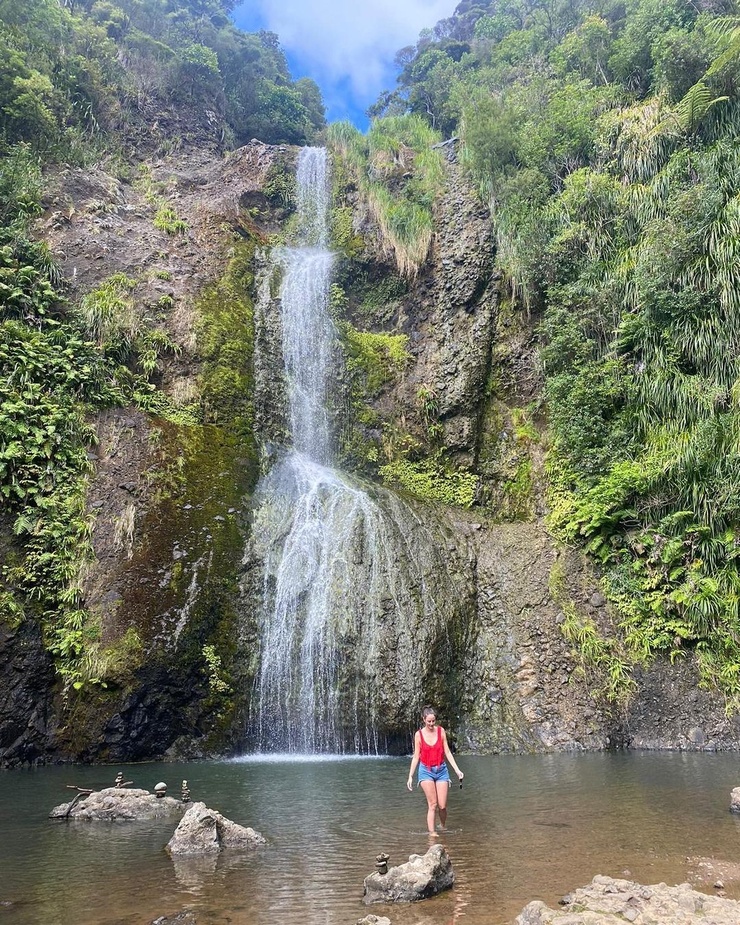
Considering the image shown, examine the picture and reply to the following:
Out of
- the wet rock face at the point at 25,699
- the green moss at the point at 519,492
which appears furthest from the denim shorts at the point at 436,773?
the green moss at the point at 519,492

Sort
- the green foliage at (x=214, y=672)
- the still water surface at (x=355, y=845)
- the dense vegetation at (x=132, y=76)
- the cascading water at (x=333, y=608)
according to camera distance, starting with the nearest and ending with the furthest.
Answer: the still water surface at (x=355, y=845)
the green foliage at (x=214, y=672)
the cascading water at (x=333, y=608)
the dense vegetation at (x=132, y=76)

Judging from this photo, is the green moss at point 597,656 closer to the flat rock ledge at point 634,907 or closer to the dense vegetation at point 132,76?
the flat rock ledge at point 634,907

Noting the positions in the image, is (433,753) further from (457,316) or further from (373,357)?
(457,316)

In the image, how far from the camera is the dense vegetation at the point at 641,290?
465 inches

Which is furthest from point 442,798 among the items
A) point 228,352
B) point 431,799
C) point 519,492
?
point 228,352

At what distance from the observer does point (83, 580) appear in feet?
37.7

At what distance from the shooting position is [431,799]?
573cm

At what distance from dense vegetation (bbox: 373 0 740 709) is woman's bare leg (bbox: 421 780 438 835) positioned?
7138 millimetres

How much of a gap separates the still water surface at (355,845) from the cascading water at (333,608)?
2399mm

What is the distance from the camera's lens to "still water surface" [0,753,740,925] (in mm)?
4098

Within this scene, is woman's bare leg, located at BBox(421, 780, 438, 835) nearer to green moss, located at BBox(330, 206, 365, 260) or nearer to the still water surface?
the still water surface

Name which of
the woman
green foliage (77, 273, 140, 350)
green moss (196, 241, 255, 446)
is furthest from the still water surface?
green foliage (77, 273, 140, 350)

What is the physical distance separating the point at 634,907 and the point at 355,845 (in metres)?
2.44

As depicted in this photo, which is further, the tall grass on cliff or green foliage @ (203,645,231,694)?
the tall grass on cliff
